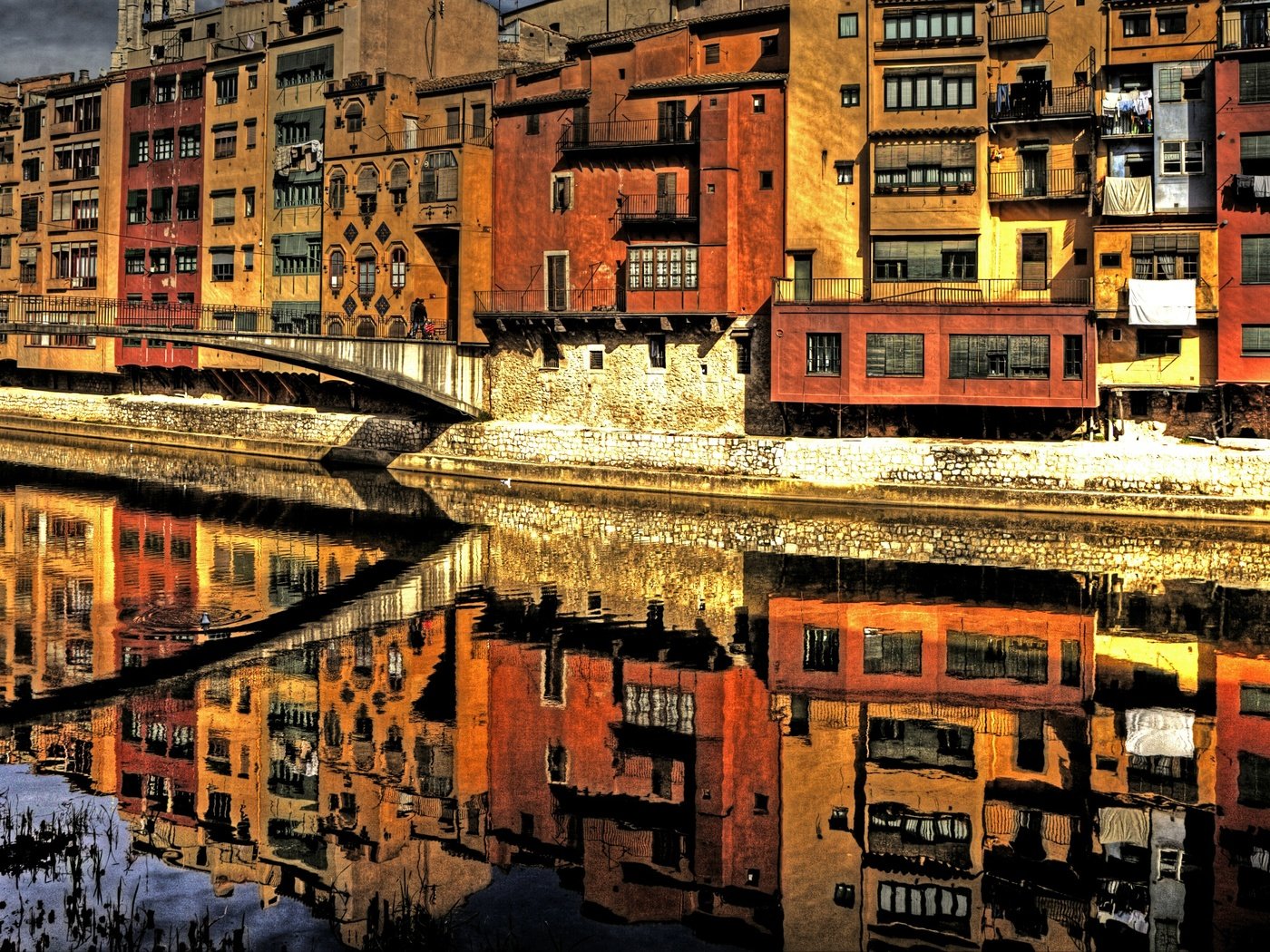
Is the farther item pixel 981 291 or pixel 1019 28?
pixel 1019 28

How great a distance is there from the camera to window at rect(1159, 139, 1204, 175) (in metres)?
52.2

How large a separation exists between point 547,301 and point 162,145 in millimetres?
34509

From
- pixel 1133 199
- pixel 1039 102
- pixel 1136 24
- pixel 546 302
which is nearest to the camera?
pixel 1133 199

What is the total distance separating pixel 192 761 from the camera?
21719 millimetres

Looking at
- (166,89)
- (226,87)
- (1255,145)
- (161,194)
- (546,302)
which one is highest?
(166,89)

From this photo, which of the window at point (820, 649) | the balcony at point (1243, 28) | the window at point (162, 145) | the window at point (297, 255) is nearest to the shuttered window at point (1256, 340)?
the balcony at point (1243, 28)

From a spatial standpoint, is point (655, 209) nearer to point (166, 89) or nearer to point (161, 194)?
point (161, 194)

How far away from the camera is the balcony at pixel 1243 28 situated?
50.6 meters

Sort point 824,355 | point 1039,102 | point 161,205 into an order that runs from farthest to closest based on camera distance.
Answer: point 161,205 < point 824,355 < point 1039,102

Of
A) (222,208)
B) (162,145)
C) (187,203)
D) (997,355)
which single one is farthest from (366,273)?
(997,355)

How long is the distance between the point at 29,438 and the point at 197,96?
74.8ft

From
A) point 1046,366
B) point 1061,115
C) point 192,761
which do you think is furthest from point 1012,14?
point 192,761

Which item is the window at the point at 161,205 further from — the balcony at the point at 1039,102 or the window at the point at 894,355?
the balcony at the point at 1039,102

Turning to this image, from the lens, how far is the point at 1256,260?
5038 cm
